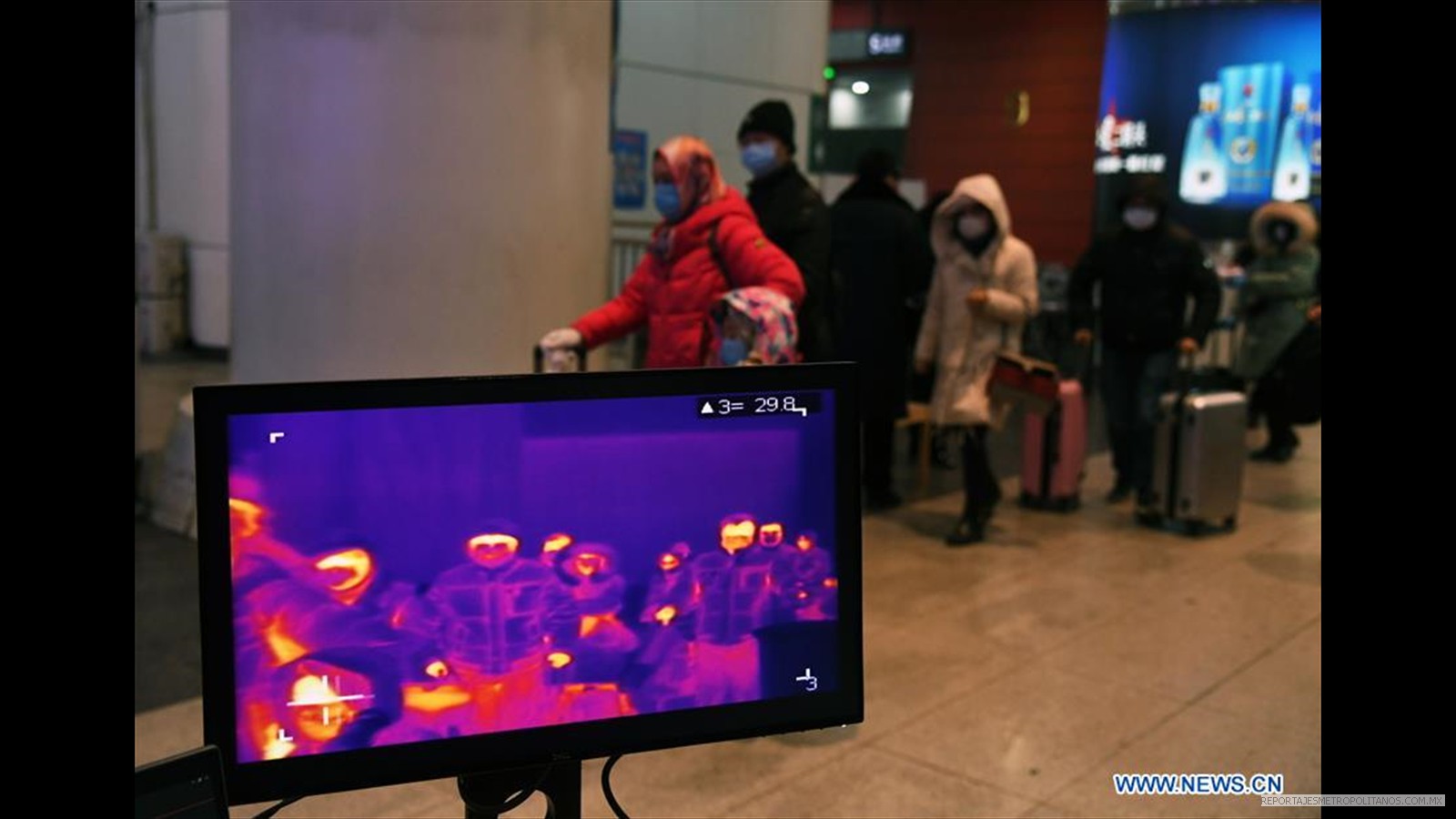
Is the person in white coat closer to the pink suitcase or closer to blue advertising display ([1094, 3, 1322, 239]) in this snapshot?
the pink suitcase

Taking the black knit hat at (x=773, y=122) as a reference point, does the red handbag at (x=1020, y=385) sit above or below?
below

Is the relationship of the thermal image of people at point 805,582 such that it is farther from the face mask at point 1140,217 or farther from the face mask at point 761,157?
the face mask at point 1140,217

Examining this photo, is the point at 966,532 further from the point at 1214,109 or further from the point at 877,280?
the point at 1214,109

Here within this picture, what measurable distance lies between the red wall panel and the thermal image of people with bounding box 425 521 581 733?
1132 centimetres

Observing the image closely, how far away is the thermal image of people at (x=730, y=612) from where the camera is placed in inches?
73.4

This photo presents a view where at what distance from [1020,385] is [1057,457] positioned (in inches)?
44.4

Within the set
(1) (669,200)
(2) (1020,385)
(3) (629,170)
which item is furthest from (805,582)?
(3) (629,170)

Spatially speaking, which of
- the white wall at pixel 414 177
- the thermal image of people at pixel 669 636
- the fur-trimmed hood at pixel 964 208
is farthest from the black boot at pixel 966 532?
the thermal image of people at pixel 669 636

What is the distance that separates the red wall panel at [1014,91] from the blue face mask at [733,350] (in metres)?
8.86

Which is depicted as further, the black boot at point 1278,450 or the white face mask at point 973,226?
the black boot at point 1278,450

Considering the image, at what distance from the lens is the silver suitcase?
23.5 ft

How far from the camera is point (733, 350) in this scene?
4227 mm

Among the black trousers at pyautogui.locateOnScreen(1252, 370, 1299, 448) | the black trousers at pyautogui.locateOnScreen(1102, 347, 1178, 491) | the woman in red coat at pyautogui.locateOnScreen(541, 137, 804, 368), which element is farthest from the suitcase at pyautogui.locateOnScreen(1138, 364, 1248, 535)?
the woman in red coat at pyautogui.locateOnScreen(541, 137, 804, 368)
